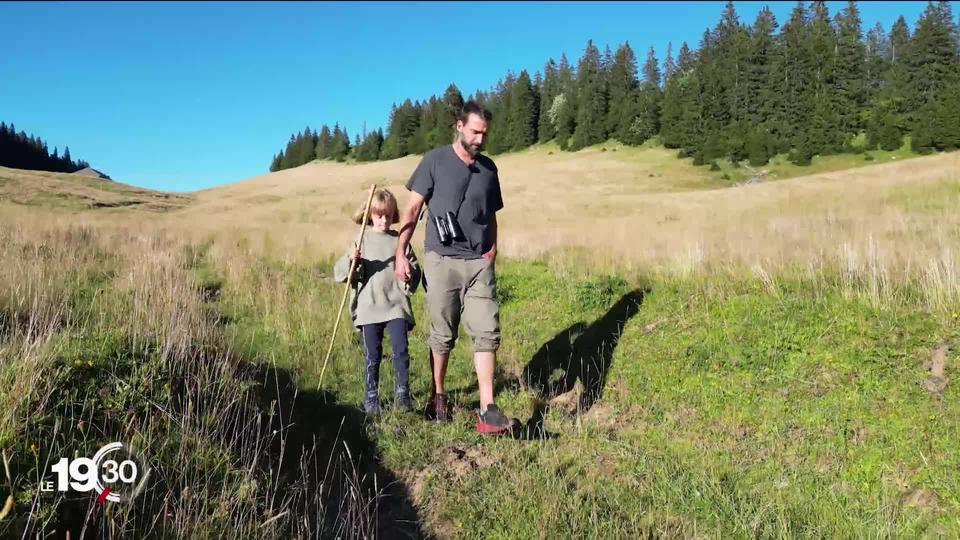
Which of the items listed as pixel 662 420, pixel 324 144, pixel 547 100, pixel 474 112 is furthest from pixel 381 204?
pixel 324 144

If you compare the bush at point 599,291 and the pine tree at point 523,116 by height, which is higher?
the pine tree at point 523,116

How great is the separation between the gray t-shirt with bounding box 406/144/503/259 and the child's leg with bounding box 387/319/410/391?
78 centimetres

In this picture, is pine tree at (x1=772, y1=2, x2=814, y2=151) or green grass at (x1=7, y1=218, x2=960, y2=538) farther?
pine tree at (x1=772, y1=2, x2=814, y2=151)

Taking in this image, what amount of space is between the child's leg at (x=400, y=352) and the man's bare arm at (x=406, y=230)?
46cm

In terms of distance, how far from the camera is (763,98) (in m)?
56.5

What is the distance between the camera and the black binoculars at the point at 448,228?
13.8ft

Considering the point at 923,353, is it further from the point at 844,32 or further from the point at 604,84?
the point at 604,84

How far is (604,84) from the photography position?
73.6 meters

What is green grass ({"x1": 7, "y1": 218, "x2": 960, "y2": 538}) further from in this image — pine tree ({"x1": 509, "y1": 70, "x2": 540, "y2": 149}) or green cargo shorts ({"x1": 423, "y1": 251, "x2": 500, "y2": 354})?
pine tree ({"x1": 509, "y1": 70, "x2": 540, "y2": 149})

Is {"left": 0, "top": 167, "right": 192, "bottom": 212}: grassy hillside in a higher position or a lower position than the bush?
higher

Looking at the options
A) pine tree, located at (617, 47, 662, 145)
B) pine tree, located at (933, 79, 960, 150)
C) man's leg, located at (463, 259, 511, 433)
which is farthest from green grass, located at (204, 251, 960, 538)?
pine tree, located at (617, 47, 662, 145)

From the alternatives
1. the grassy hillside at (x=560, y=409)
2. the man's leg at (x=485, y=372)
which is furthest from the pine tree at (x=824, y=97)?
the man's leg at (x=485, y=372)

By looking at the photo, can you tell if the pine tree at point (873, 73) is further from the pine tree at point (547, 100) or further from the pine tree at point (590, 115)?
the pine tree at point (547, 100)

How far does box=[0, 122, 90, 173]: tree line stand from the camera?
84.4 meters
